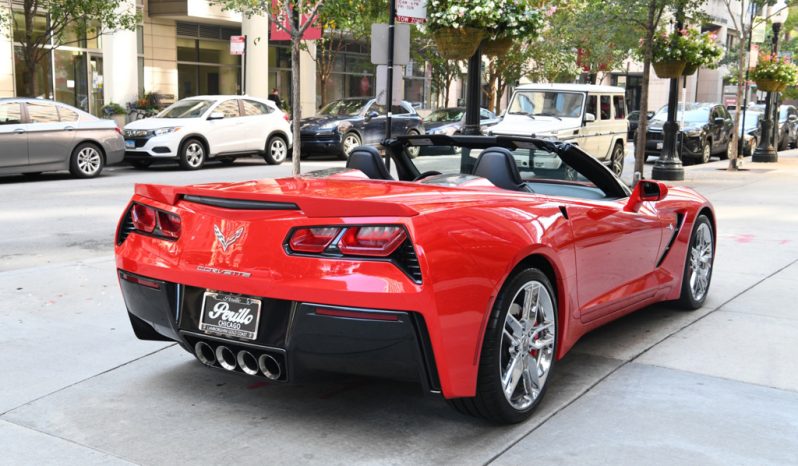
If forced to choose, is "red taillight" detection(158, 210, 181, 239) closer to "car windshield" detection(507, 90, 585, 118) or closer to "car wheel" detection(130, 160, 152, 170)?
"car windshield" detection(507, 90, 585, 118)

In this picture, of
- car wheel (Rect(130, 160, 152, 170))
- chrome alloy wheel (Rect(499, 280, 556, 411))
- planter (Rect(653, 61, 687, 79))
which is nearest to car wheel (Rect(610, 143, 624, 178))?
planter (Rect(653, 61, 687, 79))

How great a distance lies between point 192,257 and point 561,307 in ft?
6.00

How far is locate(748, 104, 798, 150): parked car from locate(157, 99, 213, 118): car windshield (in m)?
22.5

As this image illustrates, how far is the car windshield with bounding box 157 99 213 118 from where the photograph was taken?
1980 centimetres

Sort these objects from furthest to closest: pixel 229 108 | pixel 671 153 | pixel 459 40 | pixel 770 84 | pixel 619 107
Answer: pixel 770 84 → pixel 229 108 → pixel 619 107 → pixel 671 153 → pixel 459 40

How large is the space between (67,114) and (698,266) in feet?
43.6

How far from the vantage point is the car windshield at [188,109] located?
1980 cm

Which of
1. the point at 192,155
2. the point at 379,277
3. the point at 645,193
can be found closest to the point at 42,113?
the point at 192,155

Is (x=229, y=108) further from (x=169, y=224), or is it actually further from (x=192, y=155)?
(x=169, y=224)

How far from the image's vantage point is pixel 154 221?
4.24m

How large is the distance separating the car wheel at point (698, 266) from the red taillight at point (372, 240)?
330 centimetres

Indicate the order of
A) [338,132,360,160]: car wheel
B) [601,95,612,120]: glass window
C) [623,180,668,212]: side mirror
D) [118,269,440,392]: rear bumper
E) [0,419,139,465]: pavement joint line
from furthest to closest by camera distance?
[338,132,360,160]: car wheel, [601,95,612,120]: glass window, [623,180,668,212]: side mirror, [0,419,139,465]: pavement joint line, [118,269,440,392]: rear bumper

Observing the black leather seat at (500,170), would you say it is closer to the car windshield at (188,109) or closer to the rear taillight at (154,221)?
the rear taillight at (154,221)

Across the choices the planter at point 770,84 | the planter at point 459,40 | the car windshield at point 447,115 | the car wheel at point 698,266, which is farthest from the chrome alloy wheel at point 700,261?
the planter at point 770,84
